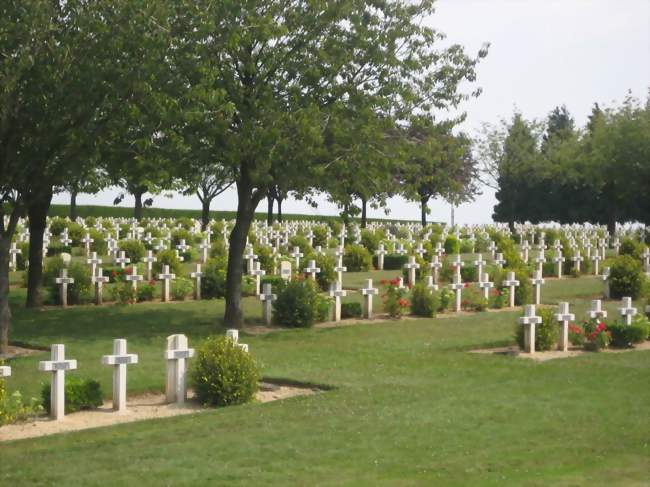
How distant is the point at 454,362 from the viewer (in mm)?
15359

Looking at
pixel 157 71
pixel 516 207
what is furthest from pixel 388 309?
pixel 516 207

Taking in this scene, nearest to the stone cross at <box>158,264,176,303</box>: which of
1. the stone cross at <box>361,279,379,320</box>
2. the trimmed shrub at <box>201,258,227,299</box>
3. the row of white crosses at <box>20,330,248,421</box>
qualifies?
the trimmed shrub at <box>201,258,227,299</box>

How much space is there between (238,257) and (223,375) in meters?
8.41

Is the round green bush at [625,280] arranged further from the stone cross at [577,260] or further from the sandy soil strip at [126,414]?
the sandy soil strip at [126,414]

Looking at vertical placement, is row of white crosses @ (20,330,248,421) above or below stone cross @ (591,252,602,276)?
below

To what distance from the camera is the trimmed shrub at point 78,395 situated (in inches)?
449

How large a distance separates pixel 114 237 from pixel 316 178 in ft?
59.9

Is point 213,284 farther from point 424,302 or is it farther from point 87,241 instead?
point 87,241

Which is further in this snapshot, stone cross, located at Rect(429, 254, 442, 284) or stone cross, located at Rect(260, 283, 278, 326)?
stone cross, located at Rect(429, 254, 442, 284)

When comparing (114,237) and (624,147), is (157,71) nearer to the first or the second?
(114,237)

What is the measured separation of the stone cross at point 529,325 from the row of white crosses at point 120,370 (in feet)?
18.5

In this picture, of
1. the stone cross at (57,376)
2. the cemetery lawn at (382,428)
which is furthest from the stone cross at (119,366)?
the cemetery lawn at (382,428)

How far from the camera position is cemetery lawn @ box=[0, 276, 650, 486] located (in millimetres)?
8656

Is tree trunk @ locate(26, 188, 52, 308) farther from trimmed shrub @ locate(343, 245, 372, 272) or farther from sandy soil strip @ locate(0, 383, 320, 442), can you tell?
trimmed shrub @ locate(343, 245, 372, 272)
